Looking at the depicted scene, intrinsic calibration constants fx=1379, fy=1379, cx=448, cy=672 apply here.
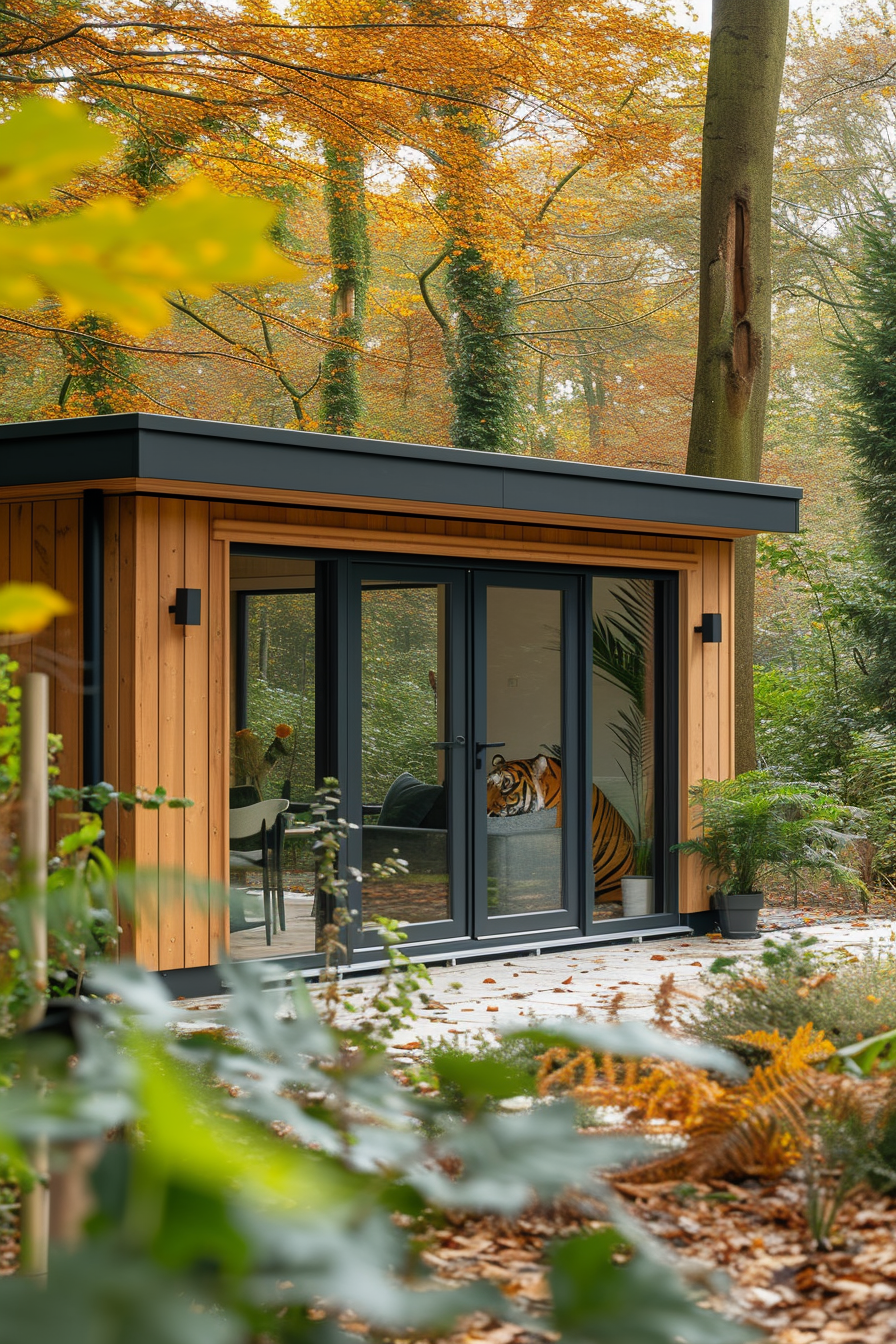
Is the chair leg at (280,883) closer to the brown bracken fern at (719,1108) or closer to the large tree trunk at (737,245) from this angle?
the brown bracken fern at (719,1108)

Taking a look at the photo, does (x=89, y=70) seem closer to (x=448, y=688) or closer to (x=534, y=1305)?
(x=448, y=688)

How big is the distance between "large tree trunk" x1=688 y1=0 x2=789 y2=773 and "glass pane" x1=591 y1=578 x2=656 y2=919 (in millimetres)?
2120

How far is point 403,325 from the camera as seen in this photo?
57.8 feet

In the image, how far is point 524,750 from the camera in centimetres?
783

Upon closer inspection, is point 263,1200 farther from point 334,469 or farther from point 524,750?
point 524,750

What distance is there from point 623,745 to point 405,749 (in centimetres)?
169

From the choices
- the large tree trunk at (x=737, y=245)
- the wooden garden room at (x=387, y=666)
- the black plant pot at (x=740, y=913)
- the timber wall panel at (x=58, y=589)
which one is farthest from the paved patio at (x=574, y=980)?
the large tree trunk at (x=737, y=245)

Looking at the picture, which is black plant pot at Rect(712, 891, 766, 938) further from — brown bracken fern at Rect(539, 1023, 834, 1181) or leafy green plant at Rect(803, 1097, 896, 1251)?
leafy green plant at Rect(803, 1097, 896, 1251)

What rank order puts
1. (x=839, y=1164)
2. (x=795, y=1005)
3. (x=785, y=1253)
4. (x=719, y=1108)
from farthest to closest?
(x=795, y=1005) → (x=719, y=1108) → (x=839, y=1164) → (x=785, y=1253)

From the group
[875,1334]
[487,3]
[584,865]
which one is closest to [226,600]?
[584,865]

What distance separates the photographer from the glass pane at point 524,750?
7.66 meters

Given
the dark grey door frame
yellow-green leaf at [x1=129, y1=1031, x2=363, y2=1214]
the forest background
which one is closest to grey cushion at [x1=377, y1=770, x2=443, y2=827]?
the dark grey door frame

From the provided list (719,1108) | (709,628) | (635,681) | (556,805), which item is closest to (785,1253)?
(719,1108)

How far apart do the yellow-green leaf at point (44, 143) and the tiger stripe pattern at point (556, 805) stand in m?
7.15
